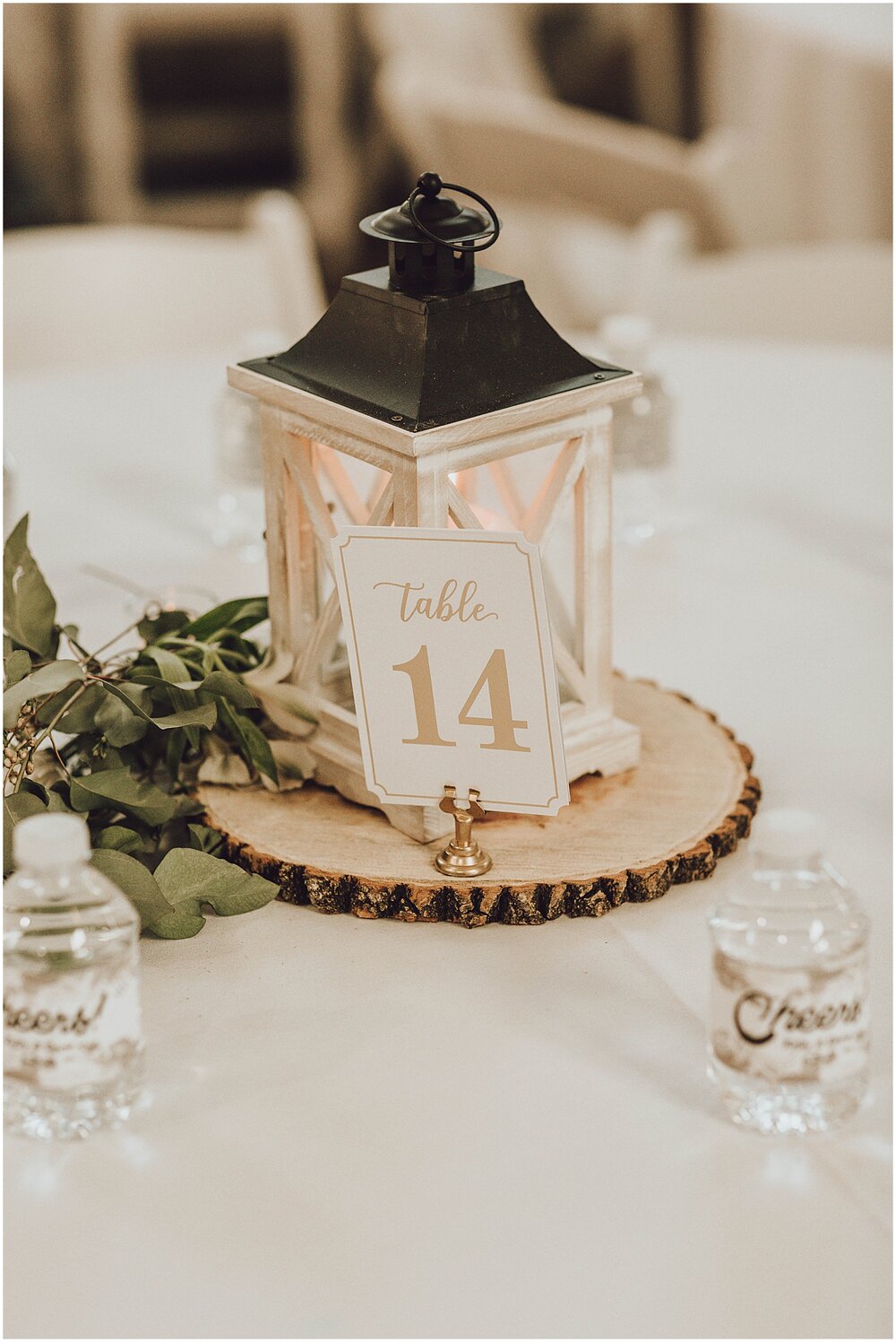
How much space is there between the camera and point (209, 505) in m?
1.80

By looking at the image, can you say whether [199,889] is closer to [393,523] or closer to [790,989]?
[393,523]

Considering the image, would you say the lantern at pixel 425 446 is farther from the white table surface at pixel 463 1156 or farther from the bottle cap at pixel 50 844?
the bottle cap at pixel 50 844

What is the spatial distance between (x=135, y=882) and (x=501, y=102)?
2736 mm

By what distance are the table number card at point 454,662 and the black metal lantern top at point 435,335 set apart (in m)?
0.10

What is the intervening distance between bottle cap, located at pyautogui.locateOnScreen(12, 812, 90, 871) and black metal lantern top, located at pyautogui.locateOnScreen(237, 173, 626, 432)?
1.11 ft

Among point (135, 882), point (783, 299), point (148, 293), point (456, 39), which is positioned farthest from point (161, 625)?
point (456, 39)

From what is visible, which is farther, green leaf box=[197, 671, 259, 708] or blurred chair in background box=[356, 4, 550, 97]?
blurred chair in background box=[356, 4, 550, 97]

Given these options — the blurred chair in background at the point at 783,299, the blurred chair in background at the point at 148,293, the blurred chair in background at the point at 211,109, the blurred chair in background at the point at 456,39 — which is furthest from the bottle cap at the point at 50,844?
the blurred chair in background at the point at 211,109

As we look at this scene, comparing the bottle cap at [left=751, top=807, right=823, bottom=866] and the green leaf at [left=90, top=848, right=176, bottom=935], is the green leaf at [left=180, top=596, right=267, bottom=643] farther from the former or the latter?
the bottle cap at [left=751, top=807, right=823, bottom=866]

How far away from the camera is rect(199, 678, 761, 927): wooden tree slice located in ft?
3.21

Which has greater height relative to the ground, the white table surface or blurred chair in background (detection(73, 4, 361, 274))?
blurred chair in background (detection(73, 4, 361, 274))

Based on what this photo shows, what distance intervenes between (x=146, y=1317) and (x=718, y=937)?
32 cm

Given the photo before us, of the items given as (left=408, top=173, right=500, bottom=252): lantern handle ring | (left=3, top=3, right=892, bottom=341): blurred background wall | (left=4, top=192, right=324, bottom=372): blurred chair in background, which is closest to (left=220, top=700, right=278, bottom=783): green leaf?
(left=408, top=173, right=500, bottom=252): lantern handle ring

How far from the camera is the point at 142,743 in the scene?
43.1 inches
